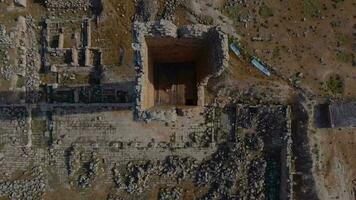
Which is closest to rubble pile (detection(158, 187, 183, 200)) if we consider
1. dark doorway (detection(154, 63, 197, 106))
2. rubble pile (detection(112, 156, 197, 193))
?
rubble pile (detection(112, 156, 197, 193))

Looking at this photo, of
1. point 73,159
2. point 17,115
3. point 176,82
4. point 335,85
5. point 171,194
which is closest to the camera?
point 176,82

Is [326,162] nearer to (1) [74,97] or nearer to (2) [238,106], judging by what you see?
(2) [238,106]

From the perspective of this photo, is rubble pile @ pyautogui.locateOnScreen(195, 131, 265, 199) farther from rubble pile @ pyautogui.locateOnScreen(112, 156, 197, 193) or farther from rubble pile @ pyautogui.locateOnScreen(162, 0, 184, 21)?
rubble pile @ pyautogui.locateOnScreen(162, 0, 184, 21)

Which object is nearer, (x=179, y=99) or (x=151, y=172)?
(x=179, y=99)

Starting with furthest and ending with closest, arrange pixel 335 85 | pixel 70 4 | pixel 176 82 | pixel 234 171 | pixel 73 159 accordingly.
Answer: pixel 70 4
pixel 73 159
pixel 234 171
pixel 335 85
pixel 176 82

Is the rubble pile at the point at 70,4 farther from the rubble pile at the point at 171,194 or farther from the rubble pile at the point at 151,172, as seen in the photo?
the rubble pile at the point at 171,194

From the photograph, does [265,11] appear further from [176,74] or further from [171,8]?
[176,74]

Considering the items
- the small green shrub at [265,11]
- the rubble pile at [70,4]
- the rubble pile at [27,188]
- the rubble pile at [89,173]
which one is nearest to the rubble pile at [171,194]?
the rubble pile at [89,173]

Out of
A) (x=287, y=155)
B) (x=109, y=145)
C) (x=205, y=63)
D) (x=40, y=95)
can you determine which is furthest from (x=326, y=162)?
(x=40, y=95)

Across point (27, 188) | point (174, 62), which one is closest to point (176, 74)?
point (174, 62)
